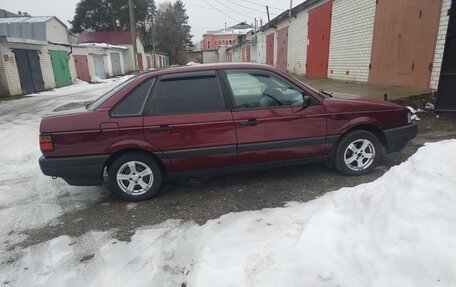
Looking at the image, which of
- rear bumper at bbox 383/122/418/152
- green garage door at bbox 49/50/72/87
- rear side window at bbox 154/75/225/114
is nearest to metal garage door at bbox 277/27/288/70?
Answer: green garage door at bbox 49/50/72/87

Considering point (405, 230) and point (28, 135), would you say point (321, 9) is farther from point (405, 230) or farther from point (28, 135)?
point (405, 230)

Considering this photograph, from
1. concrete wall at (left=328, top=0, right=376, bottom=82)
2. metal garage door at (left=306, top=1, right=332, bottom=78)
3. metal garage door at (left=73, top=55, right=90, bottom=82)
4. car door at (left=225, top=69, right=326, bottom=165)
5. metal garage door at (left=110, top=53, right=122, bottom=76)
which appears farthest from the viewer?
metal garage door at (left=110, top=53, right=122, bottom=76)

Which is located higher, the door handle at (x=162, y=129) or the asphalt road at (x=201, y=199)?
the door handle at (x=162, y=129)

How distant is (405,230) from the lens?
7.13 feet

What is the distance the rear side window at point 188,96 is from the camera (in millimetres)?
4082

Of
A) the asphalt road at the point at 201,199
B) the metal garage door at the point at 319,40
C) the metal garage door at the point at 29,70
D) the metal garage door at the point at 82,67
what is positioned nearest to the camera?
the asphalt road at the point at 201,199

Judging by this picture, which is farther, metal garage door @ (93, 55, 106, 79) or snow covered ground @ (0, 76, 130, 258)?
metal garage door @ (93, 55, 106, 79)

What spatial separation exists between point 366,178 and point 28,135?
296 inches

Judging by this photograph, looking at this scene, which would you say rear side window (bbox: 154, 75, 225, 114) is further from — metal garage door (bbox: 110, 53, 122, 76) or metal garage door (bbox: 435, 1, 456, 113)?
metal garage door (bbox: 110, 53, 122, 76)

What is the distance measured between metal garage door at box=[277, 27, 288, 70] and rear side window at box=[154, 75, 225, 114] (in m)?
19.3

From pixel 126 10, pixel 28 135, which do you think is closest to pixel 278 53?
pixel 28 135

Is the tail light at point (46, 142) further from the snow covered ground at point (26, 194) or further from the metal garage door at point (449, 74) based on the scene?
the metal garage door at point (449, 74)

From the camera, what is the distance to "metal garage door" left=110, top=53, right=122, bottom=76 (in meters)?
34.9

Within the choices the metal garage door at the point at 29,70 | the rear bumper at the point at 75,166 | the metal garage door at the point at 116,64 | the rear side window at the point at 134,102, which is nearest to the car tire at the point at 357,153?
the rear side window at the point at 134,102
